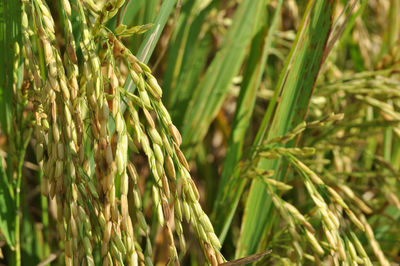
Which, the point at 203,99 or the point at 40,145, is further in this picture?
the point at 203,99

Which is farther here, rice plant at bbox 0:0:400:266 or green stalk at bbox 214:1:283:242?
green stalk at bbox 214:1:283:242

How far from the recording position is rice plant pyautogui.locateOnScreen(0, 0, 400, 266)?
756mm

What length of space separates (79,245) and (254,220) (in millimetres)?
519

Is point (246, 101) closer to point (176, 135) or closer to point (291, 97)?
point (291, 97)

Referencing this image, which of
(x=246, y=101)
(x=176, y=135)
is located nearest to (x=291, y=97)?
(x=246, y=101)

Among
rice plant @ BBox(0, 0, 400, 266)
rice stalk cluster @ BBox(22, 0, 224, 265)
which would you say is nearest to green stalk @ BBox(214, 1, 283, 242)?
rice plant @ BBox(0, 0, 400, 266)

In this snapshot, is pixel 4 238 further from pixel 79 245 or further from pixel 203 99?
pixel 203 99

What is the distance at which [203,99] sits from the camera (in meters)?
1.46

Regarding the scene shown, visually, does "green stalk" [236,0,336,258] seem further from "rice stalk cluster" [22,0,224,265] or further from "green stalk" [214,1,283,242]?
"rice stalk cluster" [22,0,224,265]

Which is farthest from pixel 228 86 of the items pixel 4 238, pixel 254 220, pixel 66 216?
pixel 66 216

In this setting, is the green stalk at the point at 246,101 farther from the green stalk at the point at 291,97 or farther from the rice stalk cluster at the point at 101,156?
the rice stalk cluster at the point at 101,156

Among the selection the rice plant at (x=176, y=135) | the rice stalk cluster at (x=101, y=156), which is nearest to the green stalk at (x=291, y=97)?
the rice plant at (x=176, y=135)

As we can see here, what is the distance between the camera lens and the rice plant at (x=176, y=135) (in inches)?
29.8

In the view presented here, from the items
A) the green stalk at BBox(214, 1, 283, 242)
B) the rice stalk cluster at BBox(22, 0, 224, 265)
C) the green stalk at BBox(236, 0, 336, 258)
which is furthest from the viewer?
the green stalk at BBox(214, 1, 283, 242)
